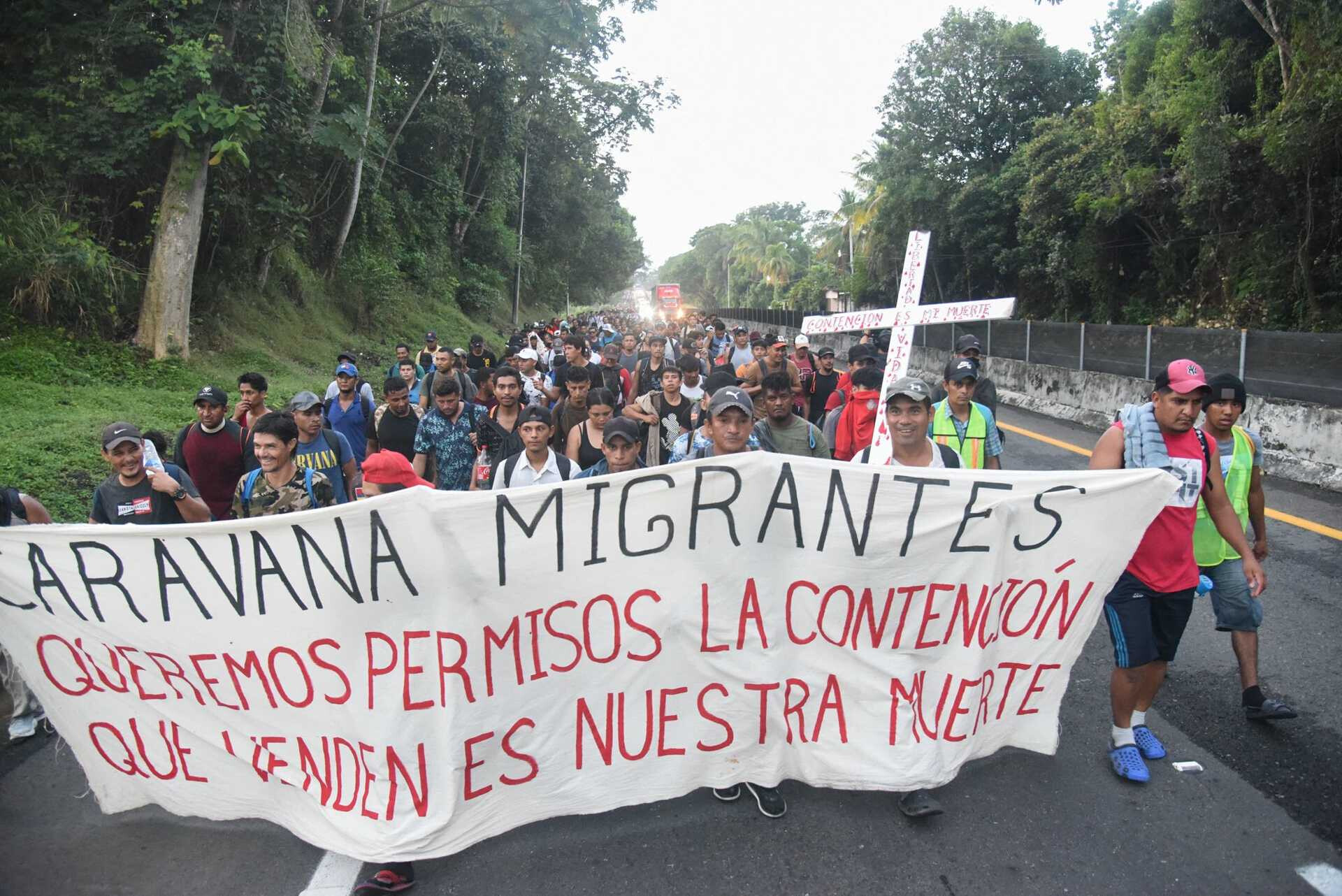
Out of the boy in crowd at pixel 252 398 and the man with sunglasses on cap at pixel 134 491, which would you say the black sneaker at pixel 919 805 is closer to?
the man with sunglasses on cap at pixel 134 491

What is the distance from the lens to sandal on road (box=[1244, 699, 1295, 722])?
4191 millimetres

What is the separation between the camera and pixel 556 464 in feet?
16.6

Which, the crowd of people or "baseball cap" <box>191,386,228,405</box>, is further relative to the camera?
"baseball cap" <box>191,386,228,405</box>

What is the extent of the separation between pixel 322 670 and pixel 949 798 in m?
2.49

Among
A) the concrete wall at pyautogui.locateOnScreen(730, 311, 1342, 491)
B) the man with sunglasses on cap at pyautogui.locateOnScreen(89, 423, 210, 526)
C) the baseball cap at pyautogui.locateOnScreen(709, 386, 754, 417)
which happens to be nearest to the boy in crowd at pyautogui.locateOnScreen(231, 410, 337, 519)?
the man with sunglasses on cap at pyautogui.locateOnScreen(89, 423, 210, 526)

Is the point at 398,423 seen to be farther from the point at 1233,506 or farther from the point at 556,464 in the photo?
the point at 1233,506

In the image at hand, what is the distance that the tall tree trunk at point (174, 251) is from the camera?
46.5ft

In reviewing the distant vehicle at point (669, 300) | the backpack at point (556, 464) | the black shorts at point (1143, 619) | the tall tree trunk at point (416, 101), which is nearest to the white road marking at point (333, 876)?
the backpack at point (556, 464)

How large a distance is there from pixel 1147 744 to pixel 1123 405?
39.8ft

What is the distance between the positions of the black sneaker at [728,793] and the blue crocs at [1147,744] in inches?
68.5

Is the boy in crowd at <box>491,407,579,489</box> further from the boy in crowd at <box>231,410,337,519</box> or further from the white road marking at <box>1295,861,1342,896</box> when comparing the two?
the white road marking at <box>1295,861,1342,896</box>

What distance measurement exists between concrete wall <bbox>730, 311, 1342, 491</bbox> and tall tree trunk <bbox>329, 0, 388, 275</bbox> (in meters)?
11.6

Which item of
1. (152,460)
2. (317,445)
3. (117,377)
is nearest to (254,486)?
(152,460)

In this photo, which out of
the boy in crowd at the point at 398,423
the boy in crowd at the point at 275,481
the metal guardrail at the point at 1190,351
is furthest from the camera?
the metal guardrail at the point at 1190,351
